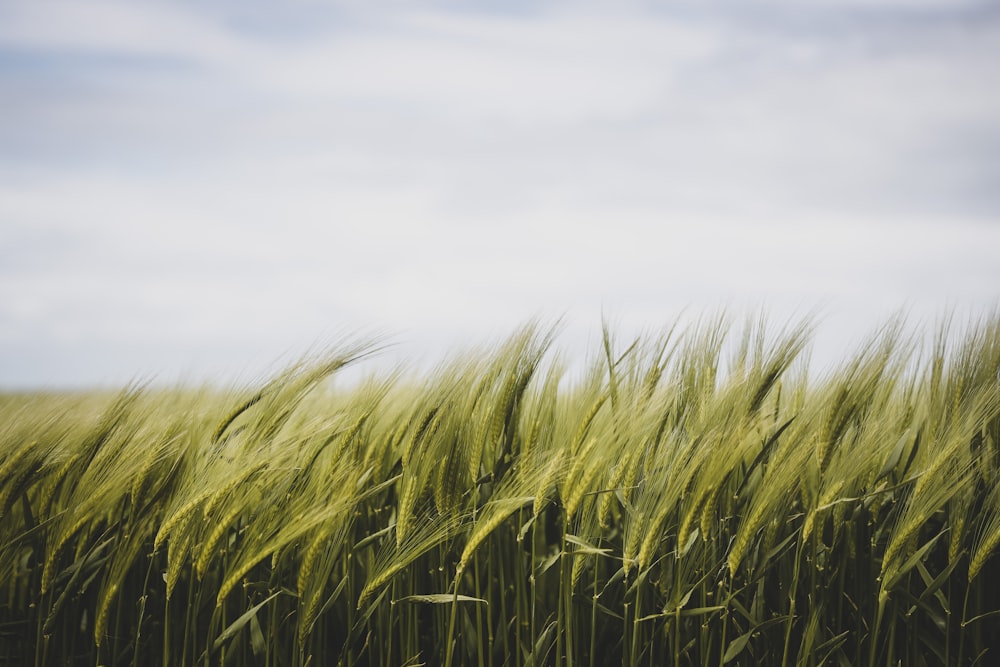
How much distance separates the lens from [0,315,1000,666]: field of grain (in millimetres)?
1393

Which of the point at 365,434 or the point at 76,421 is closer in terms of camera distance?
the point at 365,434

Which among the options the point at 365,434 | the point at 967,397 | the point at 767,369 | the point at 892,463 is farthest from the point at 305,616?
the point at 967,397

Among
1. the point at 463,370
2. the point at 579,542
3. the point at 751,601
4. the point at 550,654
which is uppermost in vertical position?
the point at 463,370

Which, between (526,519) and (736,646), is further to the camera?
(526,519)

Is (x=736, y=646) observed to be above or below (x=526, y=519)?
below

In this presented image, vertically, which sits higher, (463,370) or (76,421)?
(463,370)

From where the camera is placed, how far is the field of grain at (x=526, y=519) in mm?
1393

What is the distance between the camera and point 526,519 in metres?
1.61

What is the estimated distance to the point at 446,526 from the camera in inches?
55.1

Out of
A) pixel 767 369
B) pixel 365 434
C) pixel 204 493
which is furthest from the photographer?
pixel 365 434

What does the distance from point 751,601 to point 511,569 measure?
49 cm

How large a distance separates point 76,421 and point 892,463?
5.83ft

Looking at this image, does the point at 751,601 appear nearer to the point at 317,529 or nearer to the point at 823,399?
the point at 823,399

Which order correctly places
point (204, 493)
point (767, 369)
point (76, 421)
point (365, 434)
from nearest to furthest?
point (204, 493)
point (767, 369)
point (365, 434)
point (76, 421)
